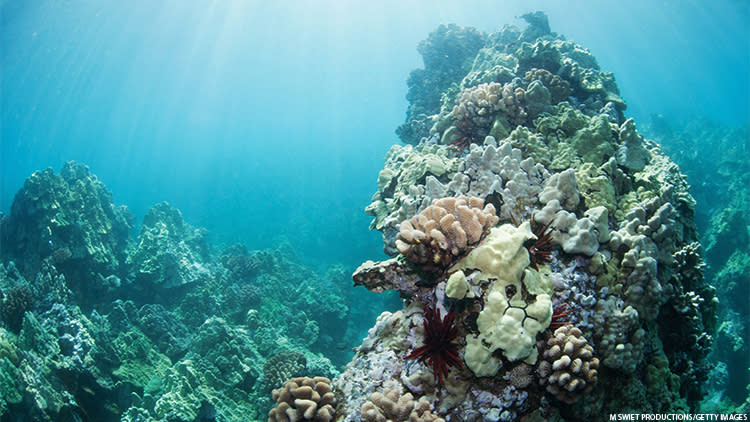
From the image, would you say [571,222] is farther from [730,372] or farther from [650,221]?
[730,372]

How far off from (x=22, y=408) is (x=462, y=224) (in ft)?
33.2

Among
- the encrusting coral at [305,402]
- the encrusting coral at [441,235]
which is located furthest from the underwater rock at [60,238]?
the encrusting coral at [441,235]

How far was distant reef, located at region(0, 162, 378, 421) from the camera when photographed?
7.34 metres

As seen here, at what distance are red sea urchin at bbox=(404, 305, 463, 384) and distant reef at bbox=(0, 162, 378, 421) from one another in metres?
6.50

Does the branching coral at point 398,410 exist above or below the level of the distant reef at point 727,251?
below

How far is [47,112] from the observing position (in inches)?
3024

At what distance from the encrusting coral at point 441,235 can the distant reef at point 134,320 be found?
6.63 meters

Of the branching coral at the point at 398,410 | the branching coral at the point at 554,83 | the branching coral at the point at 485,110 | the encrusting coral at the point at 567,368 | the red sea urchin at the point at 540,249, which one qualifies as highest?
the branching coral at the point at 554,83

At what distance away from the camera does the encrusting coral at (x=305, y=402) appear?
3.16 metres

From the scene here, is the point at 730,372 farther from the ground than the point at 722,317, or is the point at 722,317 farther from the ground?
the point at 722,317

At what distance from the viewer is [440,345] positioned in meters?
2.80

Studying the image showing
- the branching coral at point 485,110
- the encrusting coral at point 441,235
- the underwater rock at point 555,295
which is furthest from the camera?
the branching coral at point 485,110

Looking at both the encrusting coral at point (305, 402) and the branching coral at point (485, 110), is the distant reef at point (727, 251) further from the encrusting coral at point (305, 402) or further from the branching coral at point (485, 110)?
the encrusting coral at point (305, 402)

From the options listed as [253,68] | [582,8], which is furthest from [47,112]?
[582,8]
